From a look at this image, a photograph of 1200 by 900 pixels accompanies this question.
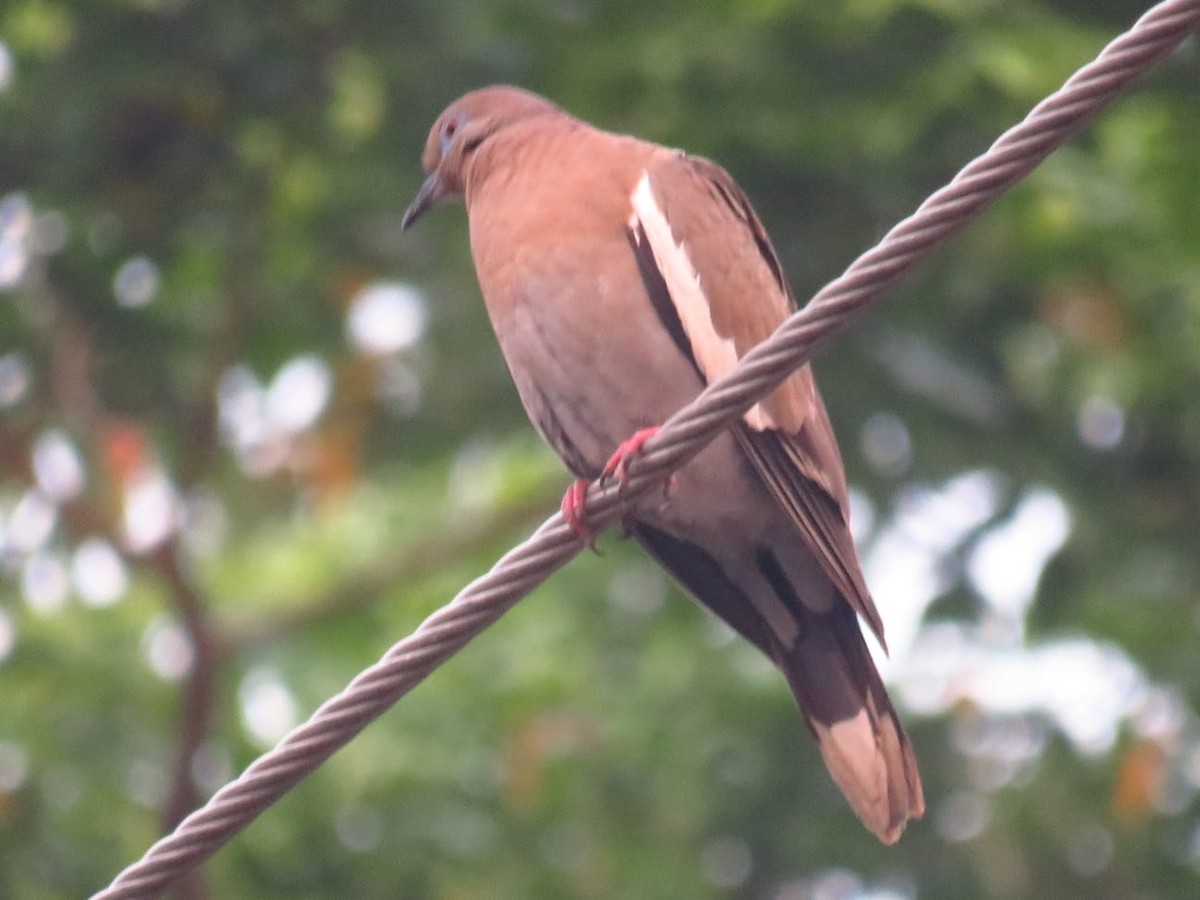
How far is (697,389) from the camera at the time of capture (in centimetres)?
390

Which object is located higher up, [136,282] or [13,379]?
[136,282]

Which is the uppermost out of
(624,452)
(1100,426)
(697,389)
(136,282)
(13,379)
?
(624,452)

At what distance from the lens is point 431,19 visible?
6434mm

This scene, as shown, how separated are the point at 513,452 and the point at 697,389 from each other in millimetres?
4129

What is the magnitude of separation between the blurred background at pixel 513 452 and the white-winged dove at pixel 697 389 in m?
1.68

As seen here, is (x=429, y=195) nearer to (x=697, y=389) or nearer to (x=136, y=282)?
(x=697, y=389)

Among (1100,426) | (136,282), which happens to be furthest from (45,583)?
(1100,426)

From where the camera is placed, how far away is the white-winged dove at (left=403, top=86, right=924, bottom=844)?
3.75 meters

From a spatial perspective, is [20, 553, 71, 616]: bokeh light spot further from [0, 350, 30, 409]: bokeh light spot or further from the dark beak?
the dark beak

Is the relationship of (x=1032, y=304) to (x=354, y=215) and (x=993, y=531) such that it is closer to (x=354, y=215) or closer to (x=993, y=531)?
(x=993, y=531)

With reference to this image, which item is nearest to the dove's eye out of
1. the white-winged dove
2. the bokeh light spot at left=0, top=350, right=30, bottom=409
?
the white-winged dove

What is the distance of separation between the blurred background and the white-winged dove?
1.68 metres

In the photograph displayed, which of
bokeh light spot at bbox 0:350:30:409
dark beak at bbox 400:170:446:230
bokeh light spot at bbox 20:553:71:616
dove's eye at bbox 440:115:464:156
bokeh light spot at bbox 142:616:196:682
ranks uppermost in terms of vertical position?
dove's eye at bbox 440:115:464:156

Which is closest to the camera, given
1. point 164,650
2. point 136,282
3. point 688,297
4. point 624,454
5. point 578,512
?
point 578,512
